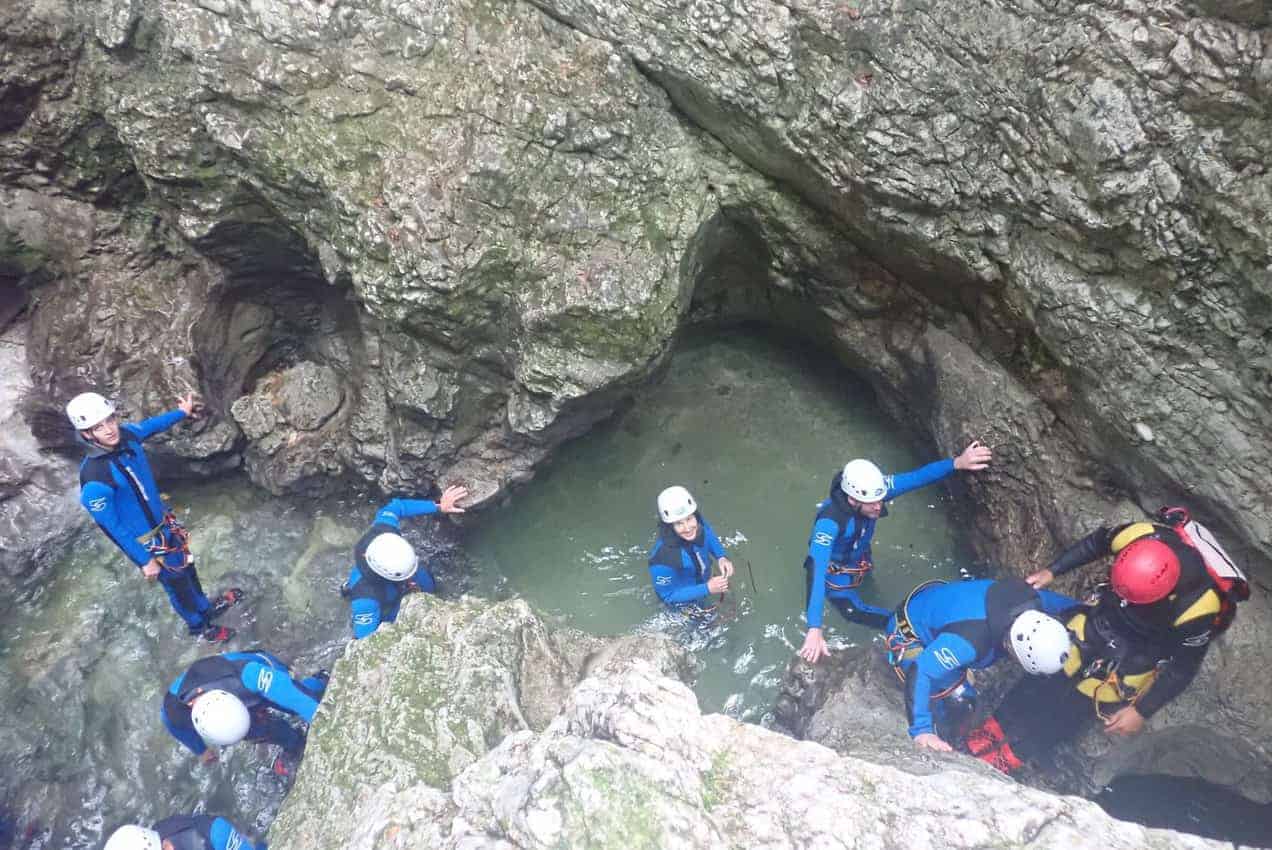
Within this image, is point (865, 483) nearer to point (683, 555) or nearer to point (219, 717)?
point (683, 555)

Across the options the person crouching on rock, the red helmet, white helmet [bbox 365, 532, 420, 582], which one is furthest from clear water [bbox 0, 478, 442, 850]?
the red helmet

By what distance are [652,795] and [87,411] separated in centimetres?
476

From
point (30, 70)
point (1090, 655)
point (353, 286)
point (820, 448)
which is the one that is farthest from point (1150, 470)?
point (30, 70)

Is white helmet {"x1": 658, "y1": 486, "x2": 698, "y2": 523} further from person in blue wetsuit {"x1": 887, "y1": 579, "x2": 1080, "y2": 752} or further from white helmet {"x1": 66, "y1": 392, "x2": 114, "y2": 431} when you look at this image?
white helmet {"x1": 66, "y1": 392, "x2": 114, "y2": 431}

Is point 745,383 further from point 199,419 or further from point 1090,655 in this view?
point 199,419

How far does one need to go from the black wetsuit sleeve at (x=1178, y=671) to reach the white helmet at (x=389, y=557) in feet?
16.5

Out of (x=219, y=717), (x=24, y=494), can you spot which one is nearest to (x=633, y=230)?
(x=219, y=717)

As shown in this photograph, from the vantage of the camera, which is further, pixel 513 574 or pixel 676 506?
pixel 513 574

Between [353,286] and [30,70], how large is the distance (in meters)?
2.77

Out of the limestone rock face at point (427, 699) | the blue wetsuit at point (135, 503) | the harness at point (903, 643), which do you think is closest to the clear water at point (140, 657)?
the blue wetsuit at point (135, 503)

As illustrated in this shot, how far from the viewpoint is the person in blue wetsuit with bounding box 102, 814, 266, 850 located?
13.4ft

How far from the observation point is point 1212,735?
4746 mm

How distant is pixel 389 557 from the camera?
17.8ft

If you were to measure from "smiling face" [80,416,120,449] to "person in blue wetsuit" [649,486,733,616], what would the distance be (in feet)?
12.9
